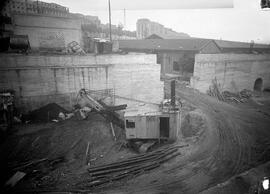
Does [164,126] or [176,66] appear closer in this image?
[164,126]

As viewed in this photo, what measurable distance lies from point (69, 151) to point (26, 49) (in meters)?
11.9

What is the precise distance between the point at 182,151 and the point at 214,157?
6.74 feet

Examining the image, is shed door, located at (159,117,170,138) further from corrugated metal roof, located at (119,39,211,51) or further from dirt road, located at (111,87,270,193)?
corrugated metal roof, located at (119,39,211,51)

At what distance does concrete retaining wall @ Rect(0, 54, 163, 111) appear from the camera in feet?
58.1

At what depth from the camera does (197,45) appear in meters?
32.7

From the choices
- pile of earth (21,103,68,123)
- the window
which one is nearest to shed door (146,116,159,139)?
pile of earth (21,103,68,123)

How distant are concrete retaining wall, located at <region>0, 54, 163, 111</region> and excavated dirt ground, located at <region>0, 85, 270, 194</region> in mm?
3398

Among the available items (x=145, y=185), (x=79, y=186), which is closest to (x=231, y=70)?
(x=145, y=185)

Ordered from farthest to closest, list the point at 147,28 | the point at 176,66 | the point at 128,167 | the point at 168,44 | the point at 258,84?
the point at 147,28 < the point at 258,84 < the point at 168,44 < the point at 176,66 < the point at 128,167

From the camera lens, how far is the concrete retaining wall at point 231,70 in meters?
29.5

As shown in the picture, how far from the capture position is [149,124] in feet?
45.9

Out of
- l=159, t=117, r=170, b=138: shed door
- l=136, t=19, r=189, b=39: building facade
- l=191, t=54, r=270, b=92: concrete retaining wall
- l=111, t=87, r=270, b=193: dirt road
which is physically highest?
l=136, t=19, r=189, b=39: building facade

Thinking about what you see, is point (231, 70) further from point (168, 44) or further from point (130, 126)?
point (130, 126)

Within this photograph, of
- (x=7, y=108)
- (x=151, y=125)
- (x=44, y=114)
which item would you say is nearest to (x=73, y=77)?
(x=44, y=114)
